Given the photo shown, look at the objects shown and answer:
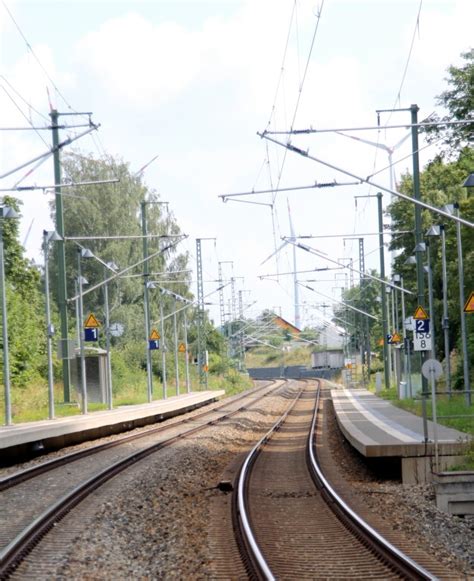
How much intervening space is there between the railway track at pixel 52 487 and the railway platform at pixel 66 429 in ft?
3.98

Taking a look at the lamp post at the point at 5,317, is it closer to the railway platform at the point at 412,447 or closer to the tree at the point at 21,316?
the railway platform at the point at 412,447

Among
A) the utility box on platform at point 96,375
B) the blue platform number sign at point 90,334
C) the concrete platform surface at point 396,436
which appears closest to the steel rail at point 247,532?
the concrete platform surface at point 396,436

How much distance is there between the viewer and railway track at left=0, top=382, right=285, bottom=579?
13094 millimetres

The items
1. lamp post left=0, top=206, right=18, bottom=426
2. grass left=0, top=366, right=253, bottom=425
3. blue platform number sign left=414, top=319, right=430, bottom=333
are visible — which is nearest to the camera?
blue platform number sign left=414, top=319, right=430, bottom=333

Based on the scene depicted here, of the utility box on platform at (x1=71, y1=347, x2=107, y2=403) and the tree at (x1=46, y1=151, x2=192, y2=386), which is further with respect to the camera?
the tree at (x1=46, y1=151, x2=192, y2=386)

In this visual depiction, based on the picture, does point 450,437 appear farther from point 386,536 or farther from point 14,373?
point 14,373

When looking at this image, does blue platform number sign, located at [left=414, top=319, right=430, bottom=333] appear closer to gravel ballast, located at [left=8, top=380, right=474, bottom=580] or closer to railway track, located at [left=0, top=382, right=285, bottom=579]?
gravel ballast, located at [left=8, top=380, right=474, bottom=580]

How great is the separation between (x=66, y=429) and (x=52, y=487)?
1107 cm

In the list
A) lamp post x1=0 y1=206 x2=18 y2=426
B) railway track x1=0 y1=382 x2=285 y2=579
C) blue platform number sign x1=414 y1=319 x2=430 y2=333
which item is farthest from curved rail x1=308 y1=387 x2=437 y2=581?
lamp post x1=0 y1=206 x2=18 y2=426

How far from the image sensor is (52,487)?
19.4 metres

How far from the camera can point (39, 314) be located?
69125 mm

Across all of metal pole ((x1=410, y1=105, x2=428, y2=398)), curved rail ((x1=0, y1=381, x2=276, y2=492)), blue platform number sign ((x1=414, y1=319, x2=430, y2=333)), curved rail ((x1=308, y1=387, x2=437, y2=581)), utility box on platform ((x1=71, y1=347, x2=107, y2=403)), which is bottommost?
curved rail ((x1=0, y1=381, x2=276, y2=492))

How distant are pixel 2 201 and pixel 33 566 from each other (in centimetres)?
5015

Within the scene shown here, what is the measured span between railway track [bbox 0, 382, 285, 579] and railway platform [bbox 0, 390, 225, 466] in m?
1.21
